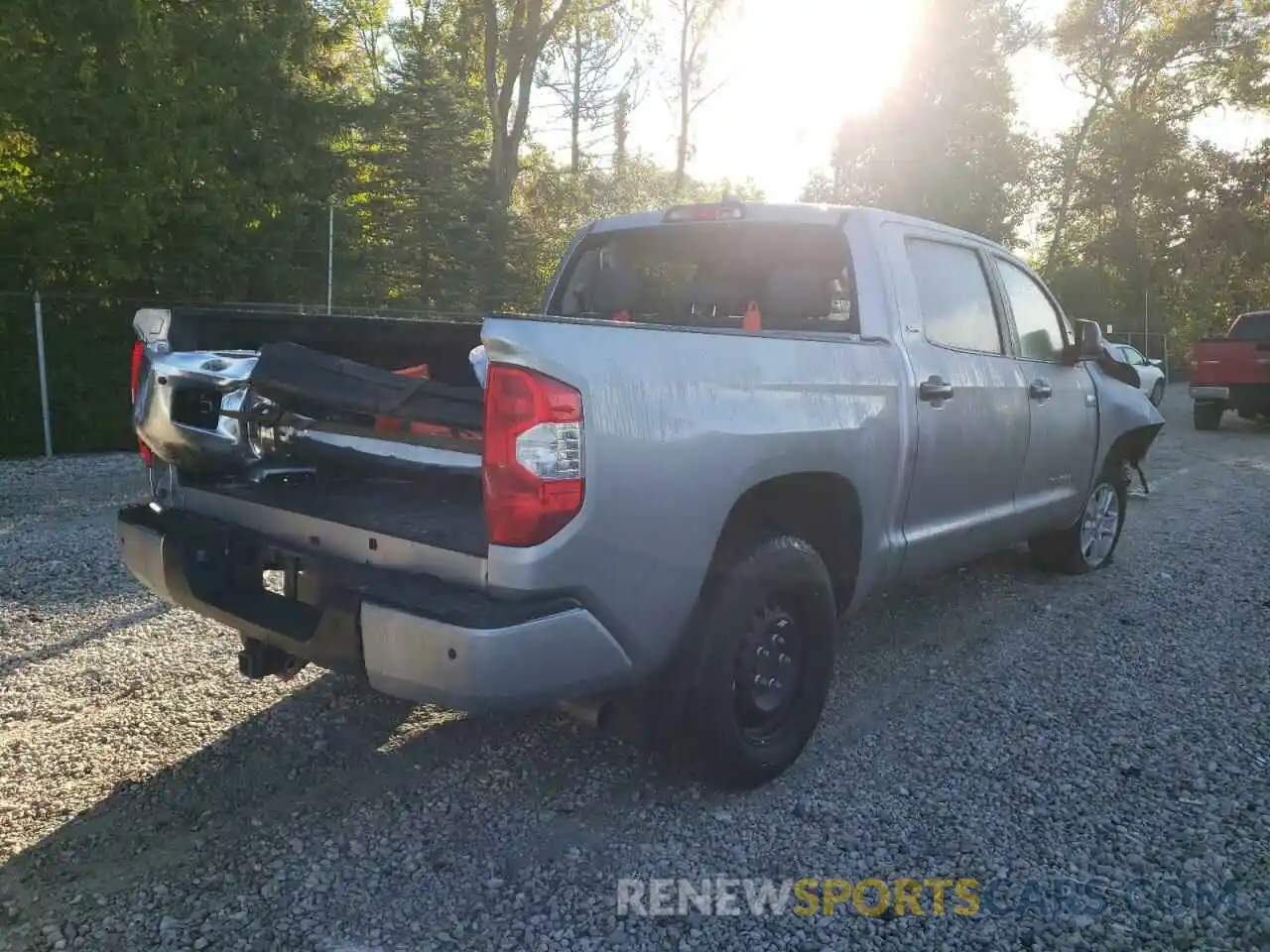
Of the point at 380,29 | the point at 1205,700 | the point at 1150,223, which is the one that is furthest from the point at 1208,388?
the point at 380,29

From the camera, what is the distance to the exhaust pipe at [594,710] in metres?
2.94

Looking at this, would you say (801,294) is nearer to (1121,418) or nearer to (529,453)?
(529,453)

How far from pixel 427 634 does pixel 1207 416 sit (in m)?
17.5

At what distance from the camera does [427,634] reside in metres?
2.51

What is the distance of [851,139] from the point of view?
31656mm

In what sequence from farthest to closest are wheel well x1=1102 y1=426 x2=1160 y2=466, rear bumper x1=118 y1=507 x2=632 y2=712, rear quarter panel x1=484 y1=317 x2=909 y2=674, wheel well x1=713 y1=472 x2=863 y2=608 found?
wheel well x1=1102 y1=426 x2=1160 y2=466, wheel well x1=713 y1=472 x2=863 y2=608, rear quarter panel x1=484 y1=317 x2=909 y2=674, rear bumper x1=118 y1=507 x2=632 y2=712

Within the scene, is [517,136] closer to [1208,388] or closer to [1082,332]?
[1208,388]

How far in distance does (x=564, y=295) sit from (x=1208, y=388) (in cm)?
1497

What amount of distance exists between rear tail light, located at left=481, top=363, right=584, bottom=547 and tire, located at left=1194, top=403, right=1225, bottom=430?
17.0 meters

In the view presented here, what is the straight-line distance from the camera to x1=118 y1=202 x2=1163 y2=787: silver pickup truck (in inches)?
102

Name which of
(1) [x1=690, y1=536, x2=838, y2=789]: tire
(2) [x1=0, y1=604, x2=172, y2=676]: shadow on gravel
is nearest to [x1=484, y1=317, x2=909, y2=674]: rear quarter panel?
(1) [x1=690, y1=536, x2=838, y2=789]: tire

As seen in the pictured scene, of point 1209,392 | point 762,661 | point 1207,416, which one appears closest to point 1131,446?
point 762,661

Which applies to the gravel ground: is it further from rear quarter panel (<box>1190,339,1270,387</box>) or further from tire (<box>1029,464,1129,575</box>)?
rear quarter panel (<box>1190,339,1270,387</box>)

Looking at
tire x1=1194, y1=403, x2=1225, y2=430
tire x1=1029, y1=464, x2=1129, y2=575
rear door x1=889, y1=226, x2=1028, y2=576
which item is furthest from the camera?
tire x1=1194, y1=403, x2=1225, y2=430
